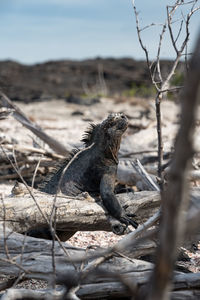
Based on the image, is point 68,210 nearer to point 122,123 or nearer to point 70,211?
point 70,211

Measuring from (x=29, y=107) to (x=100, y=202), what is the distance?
41.2ft

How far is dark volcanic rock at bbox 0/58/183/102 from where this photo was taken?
23141mm

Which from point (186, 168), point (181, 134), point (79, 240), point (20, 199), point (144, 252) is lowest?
point (79, 240)

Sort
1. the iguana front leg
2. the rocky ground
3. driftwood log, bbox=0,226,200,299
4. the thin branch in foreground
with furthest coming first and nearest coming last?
the rocky ground < the iguana front leg < driftwood log, bbox=0,226,200,299 < the thin branch in foreground

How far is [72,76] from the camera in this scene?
91.1ft

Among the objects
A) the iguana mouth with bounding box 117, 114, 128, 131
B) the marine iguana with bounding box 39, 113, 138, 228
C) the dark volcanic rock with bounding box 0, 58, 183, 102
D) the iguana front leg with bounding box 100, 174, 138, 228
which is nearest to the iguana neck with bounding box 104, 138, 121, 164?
the marine iguana with bounding box 39, 113, 138, 228

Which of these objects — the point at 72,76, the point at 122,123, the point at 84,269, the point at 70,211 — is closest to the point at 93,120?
the point at 122,123

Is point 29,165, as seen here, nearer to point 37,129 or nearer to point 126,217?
point 37,129

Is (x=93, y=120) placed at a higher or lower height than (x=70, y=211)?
lower

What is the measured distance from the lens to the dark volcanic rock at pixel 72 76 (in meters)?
23.1

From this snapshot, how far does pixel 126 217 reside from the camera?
175 inches

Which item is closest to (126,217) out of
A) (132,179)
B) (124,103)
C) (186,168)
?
(132,179)

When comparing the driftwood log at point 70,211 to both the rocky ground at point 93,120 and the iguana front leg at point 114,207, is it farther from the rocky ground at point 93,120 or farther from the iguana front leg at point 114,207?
the rocky ground at point 93,120

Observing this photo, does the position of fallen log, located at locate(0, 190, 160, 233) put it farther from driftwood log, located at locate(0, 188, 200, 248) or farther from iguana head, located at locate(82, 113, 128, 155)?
iguana head, located at locate(82, 113, 128, 155)
